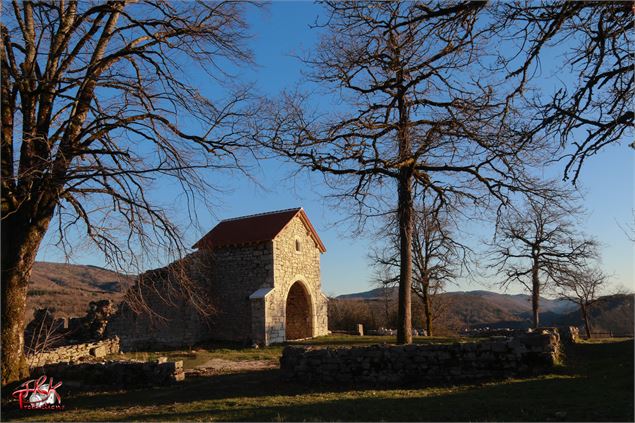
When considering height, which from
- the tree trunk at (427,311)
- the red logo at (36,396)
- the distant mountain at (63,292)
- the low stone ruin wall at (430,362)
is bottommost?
the red logo at (36,396)

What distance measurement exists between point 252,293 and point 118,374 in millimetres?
11294

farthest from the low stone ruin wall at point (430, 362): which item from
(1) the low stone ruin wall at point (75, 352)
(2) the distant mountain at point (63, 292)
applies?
(2) the distant mountain at point (63, 292)

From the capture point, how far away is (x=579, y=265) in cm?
2602

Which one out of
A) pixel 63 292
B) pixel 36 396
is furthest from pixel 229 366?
pixel 63 292

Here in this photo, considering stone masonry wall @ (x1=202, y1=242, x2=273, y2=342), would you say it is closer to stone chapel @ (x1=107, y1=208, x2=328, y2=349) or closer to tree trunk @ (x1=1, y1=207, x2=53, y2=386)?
stone chapel @ (x1=107, y1=208, x2=328, y2=349)

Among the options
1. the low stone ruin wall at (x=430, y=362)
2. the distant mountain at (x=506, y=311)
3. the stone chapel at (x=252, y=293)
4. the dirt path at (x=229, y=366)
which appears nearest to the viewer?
the low stone ruin wall at (x=430, y=362)

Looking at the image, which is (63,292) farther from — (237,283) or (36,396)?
(36,396)

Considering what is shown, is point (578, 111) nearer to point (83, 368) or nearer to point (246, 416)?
point (246, 416)

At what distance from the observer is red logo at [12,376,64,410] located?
32.5 feet

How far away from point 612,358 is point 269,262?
14.3 meters

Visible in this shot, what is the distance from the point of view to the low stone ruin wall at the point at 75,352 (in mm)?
15877

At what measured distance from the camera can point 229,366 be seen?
49.2ft

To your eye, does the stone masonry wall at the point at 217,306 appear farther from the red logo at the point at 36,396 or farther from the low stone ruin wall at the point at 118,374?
the red logo at the point at 36,396

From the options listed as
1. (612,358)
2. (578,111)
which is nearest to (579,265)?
(612,358)
